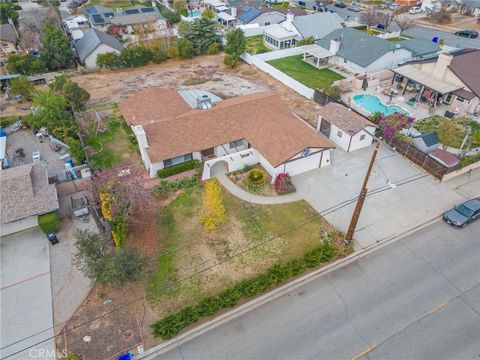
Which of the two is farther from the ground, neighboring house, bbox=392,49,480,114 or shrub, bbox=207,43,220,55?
neighboring house, bbox=392,49,480,114

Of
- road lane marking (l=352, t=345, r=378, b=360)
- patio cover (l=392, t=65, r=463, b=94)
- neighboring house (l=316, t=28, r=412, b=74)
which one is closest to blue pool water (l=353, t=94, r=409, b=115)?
patio cover (l=392, t=65, r=463, b=94)

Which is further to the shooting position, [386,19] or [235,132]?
[386,19]

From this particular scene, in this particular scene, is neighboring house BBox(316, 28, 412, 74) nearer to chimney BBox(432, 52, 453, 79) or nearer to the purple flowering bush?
chimney BBox(432, 52, 453, 79)

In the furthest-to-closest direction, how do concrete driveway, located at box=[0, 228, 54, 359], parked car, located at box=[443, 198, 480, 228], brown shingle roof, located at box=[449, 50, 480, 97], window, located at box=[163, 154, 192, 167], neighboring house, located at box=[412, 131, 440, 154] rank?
brown shingle roof, located at box=[449, 50, 480, 97] < neighboring house, located at box=[412, 131, 440, 154] < window, located at box=[163, 154, 192, 167] < parked car, located at box=[443, 198, 480, 228] < concrete driveway, located at box=[0, 228, 54, 359]

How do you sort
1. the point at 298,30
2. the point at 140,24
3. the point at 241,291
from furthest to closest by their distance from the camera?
the point at 140,24
the point at 298,30
the point at 241,291

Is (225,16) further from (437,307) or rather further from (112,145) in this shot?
(437,307)

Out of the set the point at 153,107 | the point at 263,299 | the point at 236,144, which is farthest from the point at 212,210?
the point at 153,107

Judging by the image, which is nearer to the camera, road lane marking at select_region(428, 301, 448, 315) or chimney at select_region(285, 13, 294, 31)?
road lane marking at select_region(428, 301, 448, 315)
